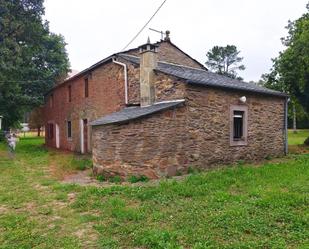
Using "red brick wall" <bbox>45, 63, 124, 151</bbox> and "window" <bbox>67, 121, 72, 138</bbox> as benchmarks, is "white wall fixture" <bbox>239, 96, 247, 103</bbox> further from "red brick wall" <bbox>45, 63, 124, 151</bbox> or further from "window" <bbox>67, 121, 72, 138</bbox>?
"window" <bbox>67, 121, 72, 138</bbox>

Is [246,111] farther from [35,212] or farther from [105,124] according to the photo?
[35,212]

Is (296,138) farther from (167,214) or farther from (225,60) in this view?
(167,214)

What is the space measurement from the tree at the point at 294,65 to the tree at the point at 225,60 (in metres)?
28.7

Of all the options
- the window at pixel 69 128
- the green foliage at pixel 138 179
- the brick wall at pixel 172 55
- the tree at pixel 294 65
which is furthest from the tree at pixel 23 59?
the tree at pixel 294 65

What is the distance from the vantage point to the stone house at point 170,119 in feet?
32.0

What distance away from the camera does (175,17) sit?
1057cm

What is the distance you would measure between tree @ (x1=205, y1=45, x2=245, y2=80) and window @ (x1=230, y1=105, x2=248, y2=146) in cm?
3938

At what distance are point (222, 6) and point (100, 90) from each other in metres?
9.51

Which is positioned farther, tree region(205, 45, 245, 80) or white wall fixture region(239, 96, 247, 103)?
tree region(205, 45, 245, 80)

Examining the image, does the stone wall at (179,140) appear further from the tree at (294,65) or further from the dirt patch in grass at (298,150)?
the tree at (294,65)

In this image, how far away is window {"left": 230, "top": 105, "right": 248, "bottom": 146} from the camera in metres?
12.4

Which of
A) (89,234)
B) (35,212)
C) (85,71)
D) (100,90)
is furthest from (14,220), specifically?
(85,71)

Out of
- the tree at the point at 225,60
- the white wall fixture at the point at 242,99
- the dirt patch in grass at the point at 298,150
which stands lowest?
the dirt patch in grass at the point at 298,150

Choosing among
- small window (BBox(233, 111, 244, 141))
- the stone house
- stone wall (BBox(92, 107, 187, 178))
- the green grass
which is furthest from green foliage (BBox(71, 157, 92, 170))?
the green grass
